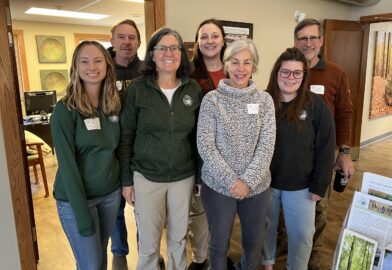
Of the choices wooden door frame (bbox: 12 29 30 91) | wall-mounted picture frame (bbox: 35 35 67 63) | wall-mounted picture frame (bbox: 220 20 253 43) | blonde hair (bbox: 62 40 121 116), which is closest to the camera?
blonde hair (bbox: 62 40 121 116)

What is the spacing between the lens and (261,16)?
3650 millimetres

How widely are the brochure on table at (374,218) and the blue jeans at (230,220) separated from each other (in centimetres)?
40

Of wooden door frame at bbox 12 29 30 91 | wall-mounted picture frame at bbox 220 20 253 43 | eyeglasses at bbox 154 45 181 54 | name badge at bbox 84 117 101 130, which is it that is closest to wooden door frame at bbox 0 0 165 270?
name badge at bbox 84 117 101 130

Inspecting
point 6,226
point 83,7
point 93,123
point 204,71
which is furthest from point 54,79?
point 93,123

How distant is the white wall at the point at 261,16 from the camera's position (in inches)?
116

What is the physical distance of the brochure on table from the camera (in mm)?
1332

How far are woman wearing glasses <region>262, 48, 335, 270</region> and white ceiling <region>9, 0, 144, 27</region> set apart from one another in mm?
3545

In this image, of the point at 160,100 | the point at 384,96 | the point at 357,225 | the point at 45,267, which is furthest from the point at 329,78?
the point at 384,96

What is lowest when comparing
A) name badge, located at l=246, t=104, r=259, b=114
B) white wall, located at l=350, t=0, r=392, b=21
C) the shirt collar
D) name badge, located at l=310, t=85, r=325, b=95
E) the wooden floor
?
the wooden floor

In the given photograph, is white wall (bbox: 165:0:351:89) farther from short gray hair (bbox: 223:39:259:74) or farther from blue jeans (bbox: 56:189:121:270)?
blue jeans (bbox: 56:189:121:270)

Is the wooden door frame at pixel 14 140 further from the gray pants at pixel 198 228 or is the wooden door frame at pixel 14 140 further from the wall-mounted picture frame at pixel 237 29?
the wall-mounted picture frame at pixel 237 29

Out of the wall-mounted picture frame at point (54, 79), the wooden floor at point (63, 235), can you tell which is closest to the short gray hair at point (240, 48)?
the wooden floor at point (63, 235)

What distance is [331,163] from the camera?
5.63 ft

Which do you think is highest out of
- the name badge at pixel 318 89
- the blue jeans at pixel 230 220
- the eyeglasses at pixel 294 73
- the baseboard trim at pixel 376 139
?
the eyeglasses at pixel 294 73
